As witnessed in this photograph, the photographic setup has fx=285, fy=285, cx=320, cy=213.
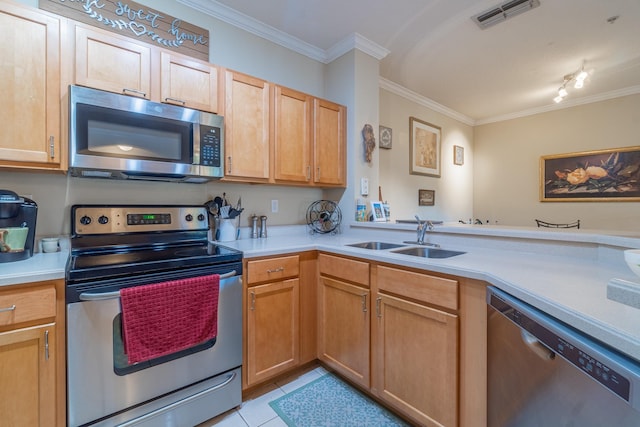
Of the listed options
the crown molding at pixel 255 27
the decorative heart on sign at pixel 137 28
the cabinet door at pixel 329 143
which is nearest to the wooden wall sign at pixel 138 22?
the decorative heart on sign at pixel 137 28

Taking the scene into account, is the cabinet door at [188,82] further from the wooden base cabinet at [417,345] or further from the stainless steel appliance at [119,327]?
the wooden base cabinet at [417,345]

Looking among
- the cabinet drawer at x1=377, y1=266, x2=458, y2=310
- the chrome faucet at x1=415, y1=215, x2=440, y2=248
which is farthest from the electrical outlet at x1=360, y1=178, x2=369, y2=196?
the cabinet drawer at x1=377, y1=266, x2=458, y2=310

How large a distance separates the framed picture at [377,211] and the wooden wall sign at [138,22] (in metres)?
1.81

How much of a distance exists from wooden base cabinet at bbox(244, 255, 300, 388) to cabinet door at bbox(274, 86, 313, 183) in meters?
0.73

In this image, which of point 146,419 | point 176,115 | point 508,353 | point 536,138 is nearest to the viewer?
point 508,353

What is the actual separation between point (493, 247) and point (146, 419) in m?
2.01

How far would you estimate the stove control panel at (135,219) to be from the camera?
5.33 feet

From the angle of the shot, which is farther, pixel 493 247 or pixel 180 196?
pixel 180 196

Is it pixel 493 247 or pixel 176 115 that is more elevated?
pixel 176 115

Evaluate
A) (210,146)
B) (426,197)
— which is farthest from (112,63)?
(426,197)

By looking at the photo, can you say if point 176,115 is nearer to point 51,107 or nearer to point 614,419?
point 51,107

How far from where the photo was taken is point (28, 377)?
110cm

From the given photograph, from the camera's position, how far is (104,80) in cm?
150

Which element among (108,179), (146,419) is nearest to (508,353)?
(146,419)
